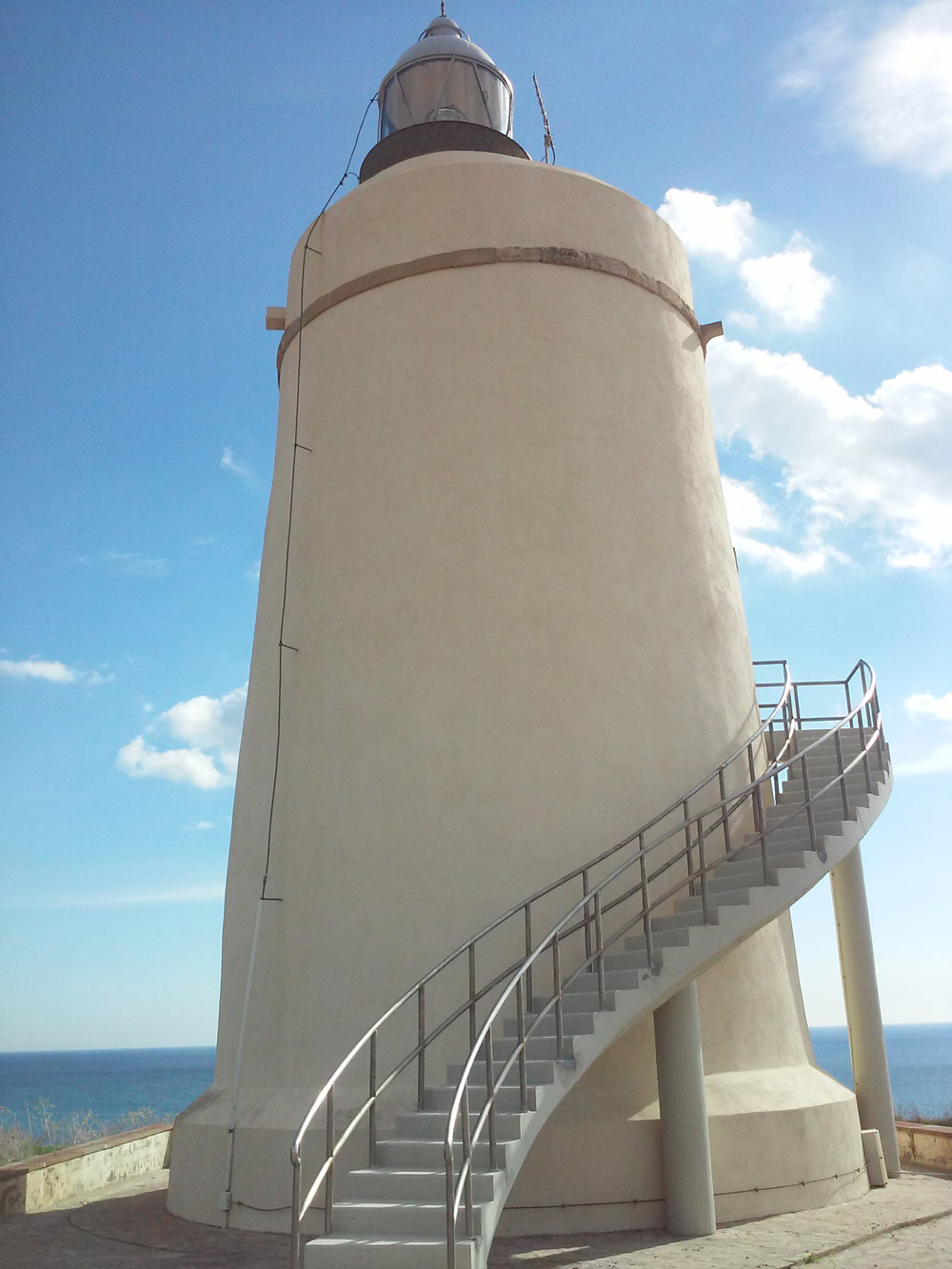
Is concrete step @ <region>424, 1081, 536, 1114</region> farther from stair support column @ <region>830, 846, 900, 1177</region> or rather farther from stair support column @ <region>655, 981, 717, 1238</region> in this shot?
stair support column @ <region>830, 846, 900, 1177</region>

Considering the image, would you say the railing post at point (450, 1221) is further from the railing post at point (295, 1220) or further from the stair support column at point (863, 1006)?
the stair support column at point (863, 1006)

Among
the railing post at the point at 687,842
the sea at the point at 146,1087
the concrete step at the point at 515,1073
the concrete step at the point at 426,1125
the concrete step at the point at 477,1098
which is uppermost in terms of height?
the railing post at the point at 687,842

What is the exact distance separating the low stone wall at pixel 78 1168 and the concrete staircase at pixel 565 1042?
4.32 meters

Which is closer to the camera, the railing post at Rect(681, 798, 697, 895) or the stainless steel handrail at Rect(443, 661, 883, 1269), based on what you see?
the stainless steel handrail at Rect(443, 661, 883, 1269)

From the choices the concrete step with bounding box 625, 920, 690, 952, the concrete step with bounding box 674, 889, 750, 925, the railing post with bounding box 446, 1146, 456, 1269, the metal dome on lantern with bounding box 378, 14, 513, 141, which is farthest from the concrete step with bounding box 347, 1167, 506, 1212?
the metal dome on lantern with bounding box 378, 14, 513, 141

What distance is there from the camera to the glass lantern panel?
15.1 m

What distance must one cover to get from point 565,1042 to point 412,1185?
1.46 m

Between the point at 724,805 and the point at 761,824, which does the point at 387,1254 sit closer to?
the point at 761,824

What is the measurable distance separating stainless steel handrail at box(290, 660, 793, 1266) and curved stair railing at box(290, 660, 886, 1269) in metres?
0.02

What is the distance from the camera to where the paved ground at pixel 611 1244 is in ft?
23.9

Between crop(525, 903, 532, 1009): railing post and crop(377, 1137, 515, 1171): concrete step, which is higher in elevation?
crop(525, 903, 532, 1009): railing post

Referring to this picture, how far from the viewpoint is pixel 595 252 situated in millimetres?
11844

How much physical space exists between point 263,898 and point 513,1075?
352cm

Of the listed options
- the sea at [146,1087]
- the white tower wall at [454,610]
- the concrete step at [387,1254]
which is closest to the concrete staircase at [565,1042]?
the concrete step at [387,1254]
